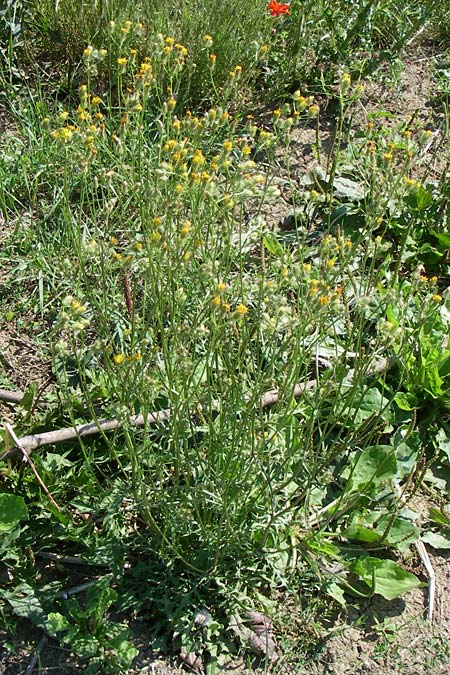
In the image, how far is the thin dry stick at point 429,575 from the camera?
2739mm

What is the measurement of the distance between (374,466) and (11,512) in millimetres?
1226

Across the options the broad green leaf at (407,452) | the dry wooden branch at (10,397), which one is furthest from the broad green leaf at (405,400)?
the dry wooden branch at (10,397)

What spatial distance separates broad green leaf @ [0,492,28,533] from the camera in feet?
8.17

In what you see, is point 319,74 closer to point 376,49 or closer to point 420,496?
point 376,49

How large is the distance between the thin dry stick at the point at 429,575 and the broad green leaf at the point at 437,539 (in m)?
0.02

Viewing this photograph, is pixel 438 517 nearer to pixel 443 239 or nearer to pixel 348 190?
pixel 443 239

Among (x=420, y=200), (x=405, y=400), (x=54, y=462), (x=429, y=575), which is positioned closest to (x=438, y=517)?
(x=429, y=575)

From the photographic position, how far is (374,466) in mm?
2930

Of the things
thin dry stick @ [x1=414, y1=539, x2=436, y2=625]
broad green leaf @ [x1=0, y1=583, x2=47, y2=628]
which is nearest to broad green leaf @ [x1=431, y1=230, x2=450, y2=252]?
thin dry stick @ [x1=414, y1=539, x2=436, y2=625]

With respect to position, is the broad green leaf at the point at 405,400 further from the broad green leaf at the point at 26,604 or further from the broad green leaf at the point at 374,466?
the broad green leaf at the point at 26,604

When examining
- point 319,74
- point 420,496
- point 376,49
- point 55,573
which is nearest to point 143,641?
point 55,573

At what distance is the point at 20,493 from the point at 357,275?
1663mm

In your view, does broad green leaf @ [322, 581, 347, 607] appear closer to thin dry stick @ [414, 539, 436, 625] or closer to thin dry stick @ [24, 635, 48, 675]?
thin dry stick @ [414, 539, 436, 625]

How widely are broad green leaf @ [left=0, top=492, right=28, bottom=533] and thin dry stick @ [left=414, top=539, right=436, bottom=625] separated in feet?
4.32
